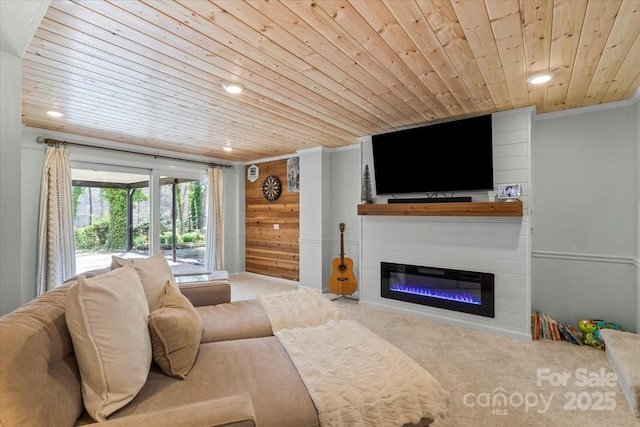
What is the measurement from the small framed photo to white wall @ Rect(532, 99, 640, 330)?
20.2 inches

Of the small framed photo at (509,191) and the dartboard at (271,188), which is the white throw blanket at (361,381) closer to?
the small framed photo at (509,191)

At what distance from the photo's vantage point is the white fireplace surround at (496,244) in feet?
10.0

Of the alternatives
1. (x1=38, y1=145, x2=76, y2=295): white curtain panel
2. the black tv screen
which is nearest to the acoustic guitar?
the black tv screen

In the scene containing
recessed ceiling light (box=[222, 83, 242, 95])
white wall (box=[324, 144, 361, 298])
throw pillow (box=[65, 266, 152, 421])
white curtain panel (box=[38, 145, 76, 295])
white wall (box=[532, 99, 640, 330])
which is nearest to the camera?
throw pillow (box=[65, 266, 152, 421])

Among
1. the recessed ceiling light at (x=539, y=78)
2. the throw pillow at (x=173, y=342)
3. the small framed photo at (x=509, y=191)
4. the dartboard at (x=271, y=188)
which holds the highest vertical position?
the recessed ceiling light at (x=539, y=78)

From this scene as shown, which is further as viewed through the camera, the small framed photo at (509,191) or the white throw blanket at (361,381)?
the small framed photo at (509,191)

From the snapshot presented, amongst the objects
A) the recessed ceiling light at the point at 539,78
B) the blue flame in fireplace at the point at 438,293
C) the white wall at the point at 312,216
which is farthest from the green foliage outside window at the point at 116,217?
the recessed ceiling light at the point at 539,78

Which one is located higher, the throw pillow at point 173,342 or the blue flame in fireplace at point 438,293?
the throw pillow at point 173,342

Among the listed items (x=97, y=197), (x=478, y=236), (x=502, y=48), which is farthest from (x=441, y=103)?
(x=97, y=197)

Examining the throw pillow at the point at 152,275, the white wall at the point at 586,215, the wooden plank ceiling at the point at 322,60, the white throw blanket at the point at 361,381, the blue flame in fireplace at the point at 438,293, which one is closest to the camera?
the white throw blanket at the point at 361,381

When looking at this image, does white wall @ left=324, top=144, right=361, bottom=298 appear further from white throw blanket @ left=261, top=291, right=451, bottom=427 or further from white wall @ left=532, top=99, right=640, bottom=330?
white throw blanket @ left=261, top=291, right=451, bottom=427

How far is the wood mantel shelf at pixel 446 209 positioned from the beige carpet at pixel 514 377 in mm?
1242

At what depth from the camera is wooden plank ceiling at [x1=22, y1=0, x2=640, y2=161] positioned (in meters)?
1.59

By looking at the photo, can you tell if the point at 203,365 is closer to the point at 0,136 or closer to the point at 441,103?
the point at 0,136
